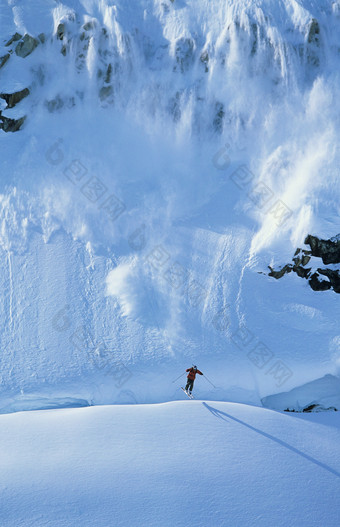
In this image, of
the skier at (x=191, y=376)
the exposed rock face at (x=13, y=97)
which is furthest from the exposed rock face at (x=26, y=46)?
the skier at (x=191, y=376)

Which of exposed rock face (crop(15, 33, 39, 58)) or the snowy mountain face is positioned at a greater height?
exposed rock face (crop(15, 33, 39, 58))

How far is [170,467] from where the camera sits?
456 inches

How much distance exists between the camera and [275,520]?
33.7ft

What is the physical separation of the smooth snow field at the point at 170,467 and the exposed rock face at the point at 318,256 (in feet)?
21.4

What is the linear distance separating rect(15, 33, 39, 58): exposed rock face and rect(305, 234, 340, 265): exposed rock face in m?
16.8

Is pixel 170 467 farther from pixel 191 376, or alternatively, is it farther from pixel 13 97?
pixel 13 97

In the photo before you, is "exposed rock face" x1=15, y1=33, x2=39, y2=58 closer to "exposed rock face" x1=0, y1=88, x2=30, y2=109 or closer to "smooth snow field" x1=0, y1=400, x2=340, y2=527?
"exposed rock face" x1=0, y1=88, x2=30, y2=109

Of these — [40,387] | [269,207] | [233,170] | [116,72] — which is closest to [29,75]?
[116,72]

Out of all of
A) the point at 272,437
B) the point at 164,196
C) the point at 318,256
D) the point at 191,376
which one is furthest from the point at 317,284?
the point at 272,437

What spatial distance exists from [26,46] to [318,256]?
17705mm

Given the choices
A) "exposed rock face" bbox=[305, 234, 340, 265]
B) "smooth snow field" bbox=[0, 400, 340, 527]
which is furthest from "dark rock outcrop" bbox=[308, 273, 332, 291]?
"smooth snow field" bbox=[0, 400, 340, 527]

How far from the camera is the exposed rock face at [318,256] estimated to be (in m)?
19.6

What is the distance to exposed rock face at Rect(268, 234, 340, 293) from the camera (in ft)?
64.3

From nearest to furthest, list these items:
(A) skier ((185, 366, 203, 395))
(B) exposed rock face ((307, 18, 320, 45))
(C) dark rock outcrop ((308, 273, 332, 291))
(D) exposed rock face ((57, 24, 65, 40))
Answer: (A) skier ((185, 366, 203, 395)), (C) dark rock outcrop ((308, 273, 332, 291)), (B) exposed rock face ((307, 18, 320, 45)), (D) exposed rock face ((57, 24, 65, 40))
